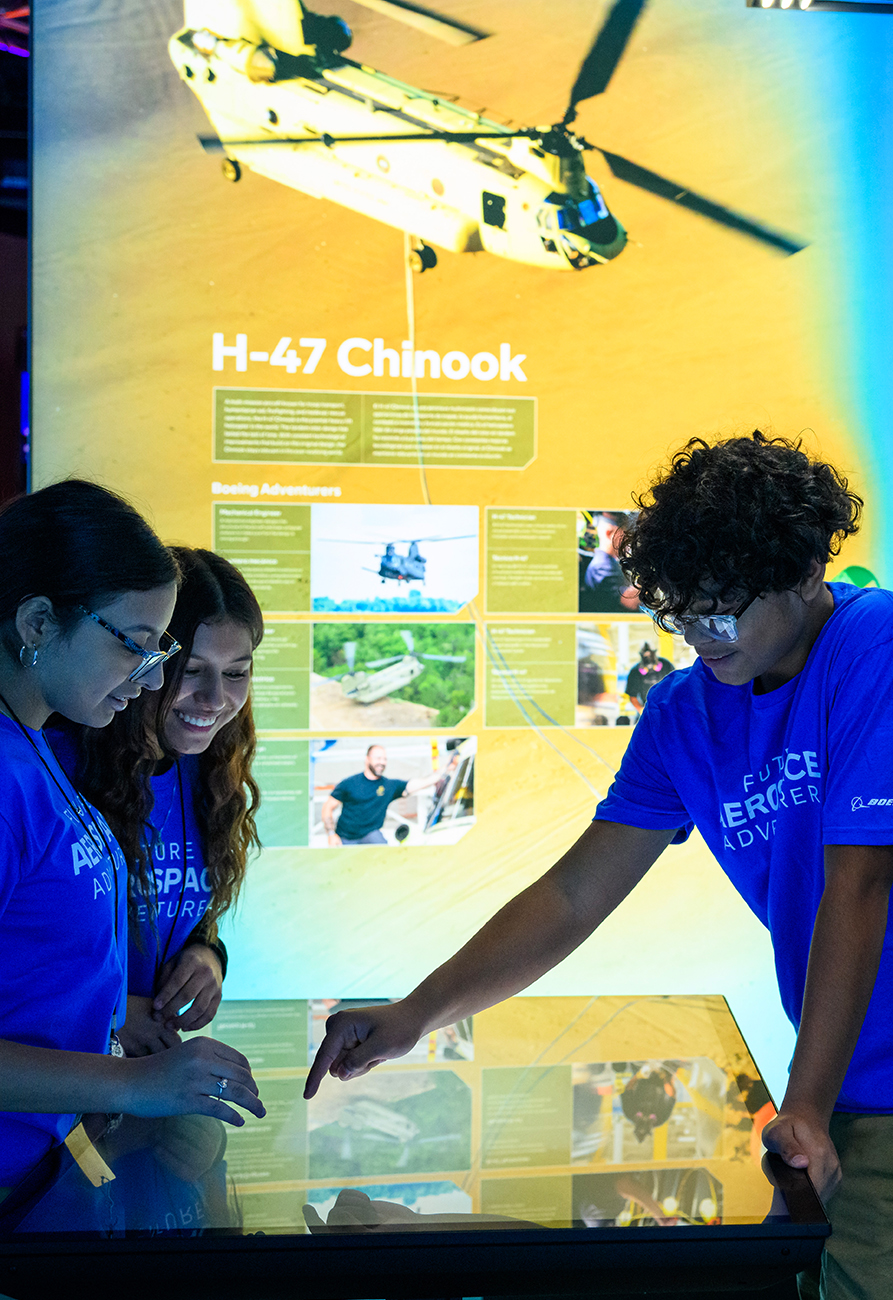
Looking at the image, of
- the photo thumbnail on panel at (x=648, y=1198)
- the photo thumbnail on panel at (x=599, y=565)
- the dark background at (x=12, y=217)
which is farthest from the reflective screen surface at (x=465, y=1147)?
the dark background at (x=12, y=217)

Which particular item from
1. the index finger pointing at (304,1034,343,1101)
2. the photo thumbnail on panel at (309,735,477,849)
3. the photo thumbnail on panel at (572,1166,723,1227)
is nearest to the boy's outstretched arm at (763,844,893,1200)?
the photo thumbnail on panel at (572,1166,723,1227)

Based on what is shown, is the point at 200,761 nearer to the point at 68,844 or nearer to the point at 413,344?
the point at 68,844

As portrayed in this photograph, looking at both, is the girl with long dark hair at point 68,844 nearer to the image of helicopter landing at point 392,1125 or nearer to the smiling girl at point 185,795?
the image of helicopter landing at point 392,1125

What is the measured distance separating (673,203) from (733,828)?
2504 millimetres

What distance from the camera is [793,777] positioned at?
4.89ft

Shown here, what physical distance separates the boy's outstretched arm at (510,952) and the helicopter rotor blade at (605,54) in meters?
2.53

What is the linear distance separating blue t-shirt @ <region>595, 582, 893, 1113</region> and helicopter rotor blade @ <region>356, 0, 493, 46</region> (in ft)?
8.11

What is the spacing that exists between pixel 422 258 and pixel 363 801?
1656mm

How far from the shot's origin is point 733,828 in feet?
5.21

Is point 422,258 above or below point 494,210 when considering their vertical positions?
below

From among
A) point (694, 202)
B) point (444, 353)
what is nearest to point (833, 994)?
point (444, 353)

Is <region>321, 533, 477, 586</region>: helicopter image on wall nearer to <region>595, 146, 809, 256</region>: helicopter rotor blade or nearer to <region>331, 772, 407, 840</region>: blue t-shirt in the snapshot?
<region>331, 772, 407, 840</region>: blue t-shirt

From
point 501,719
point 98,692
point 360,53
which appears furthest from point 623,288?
point 98,692

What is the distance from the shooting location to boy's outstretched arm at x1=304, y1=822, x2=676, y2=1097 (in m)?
1.56
